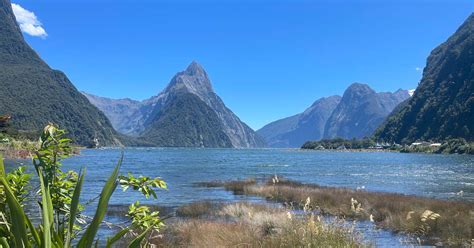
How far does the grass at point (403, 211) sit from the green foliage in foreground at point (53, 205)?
5.73 metres

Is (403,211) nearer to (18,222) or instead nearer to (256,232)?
(256,232)

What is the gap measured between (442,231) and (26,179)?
18.0m

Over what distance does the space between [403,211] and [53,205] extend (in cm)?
2296

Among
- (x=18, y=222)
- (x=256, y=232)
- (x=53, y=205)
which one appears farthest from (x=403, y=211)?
(x=18, y=222)

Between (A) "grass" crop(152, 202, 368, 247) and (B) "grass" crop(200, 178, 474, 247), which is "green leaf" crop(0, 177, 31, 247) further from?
(B) "grass" crop(200, 178, 474, 247)

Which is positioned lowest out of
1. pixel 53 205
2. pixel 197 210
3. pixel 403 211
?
pixel 197 210

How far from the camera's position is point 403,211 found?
24859 mm

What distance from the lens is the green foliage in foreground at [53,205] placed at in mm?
3152

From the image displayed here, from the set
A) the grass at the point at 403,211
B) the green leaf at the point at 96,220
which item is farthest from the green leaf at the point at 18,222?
the grass at the point at 403,211

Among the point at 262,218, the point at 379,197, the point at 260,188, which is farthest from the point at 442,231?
the point at 260,188

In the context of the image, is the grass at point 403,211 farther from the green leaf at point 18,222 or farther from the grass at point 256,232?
the green leaf at point 18,222

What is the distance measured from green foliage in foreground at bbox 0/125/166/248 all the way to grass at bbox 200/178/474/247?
5.73m

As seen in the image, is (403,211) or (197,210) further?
(197,210)

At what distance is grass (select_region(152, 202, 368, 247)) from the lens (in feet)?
29.8
